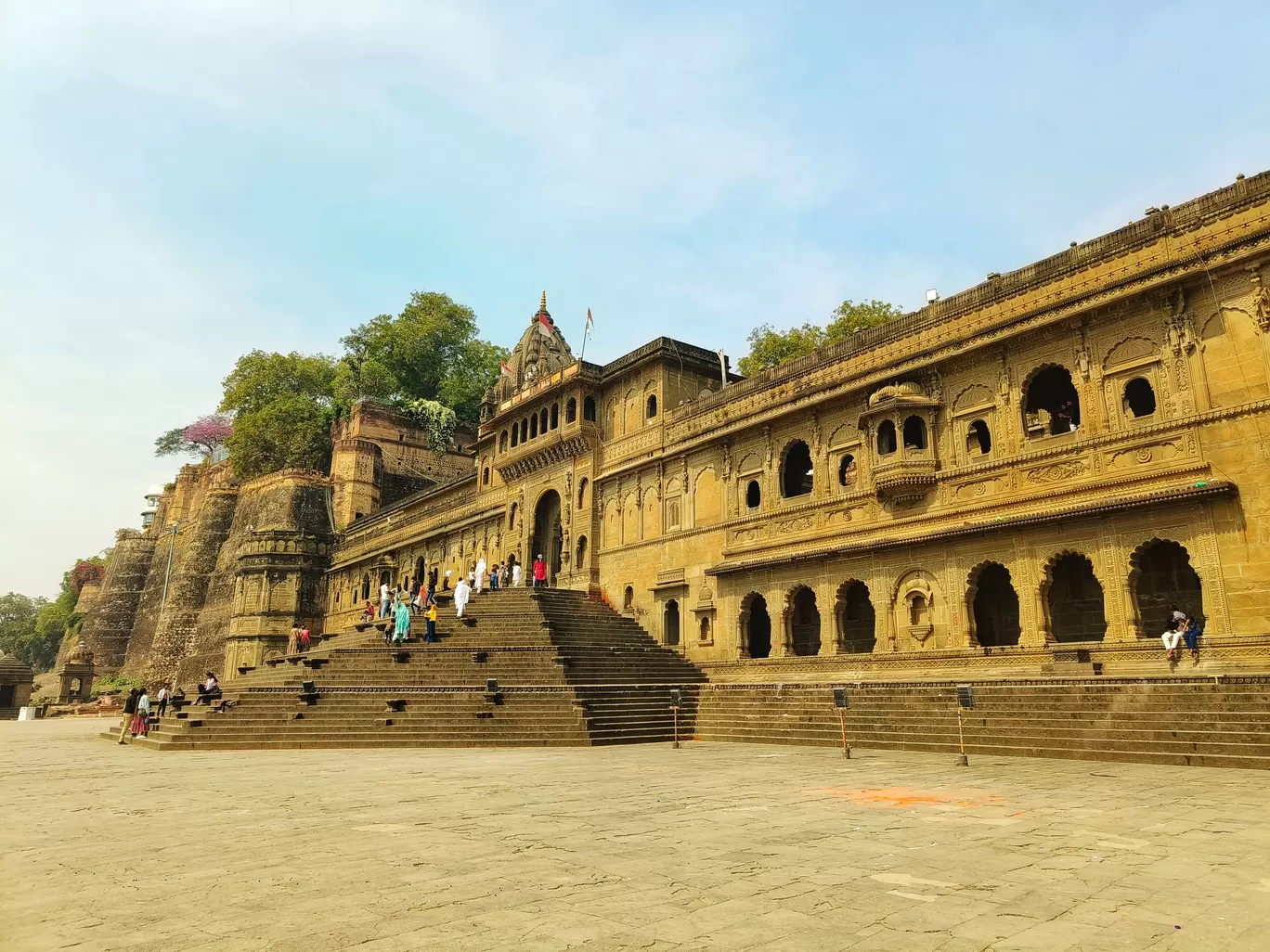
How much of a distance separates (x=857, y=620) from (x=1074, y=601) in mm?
5888

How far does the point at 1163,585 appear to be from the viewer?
16.3 metres

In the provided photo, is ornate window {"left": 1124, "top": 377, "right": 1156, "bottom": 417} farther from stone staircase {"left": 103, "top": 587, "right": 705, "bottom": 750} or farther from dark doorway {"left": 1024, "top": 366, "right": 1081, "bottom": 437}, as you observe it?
stone staircase {"left": 103, "top": 587, "right": 705, "bottom": 750}

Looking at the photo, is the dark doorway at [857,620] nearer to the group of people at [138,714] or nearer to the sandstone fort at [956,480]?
the sandstone fort at [956,480]

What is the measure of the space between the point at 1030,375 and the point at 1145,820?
12818 mm

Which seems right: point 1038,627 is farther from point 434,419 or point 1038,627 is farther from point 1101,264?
point 434,419

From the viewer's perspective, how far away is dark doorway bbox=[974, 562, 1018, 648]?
1928 centimetres

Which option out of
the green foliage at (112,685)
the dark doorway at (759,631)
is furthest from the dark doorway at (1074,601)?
the green foliage at (112,685)

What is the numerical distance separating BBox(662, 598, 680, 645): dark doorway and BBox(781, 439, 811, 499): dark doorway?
5.17 meters

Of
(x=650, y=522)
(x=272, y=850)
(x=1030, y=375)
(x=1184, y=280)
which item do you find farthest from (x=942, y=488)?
(x=272, y=850)

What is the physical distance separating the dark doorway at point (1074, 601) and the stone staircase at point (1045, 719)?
10.3 ft

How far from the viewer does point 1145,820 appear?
7379 millimetres

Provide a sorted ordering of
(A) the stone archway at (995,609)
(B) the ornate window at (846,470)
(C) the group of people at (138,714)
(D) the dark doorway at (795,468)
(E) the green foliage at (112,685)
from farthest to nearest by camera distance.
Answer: (E) the green foliage at (112,685)
(D) the dark doorway at (795,468)
(B) the ornate window at (846,470)
(C) the group of people at (138,714)
(A) the stone archway at (995,609)

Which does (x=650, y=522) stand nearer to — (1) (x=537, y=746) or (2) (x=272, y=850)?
(1) (x=537, y=746)

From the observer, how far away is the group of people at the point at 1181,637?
579 inches
